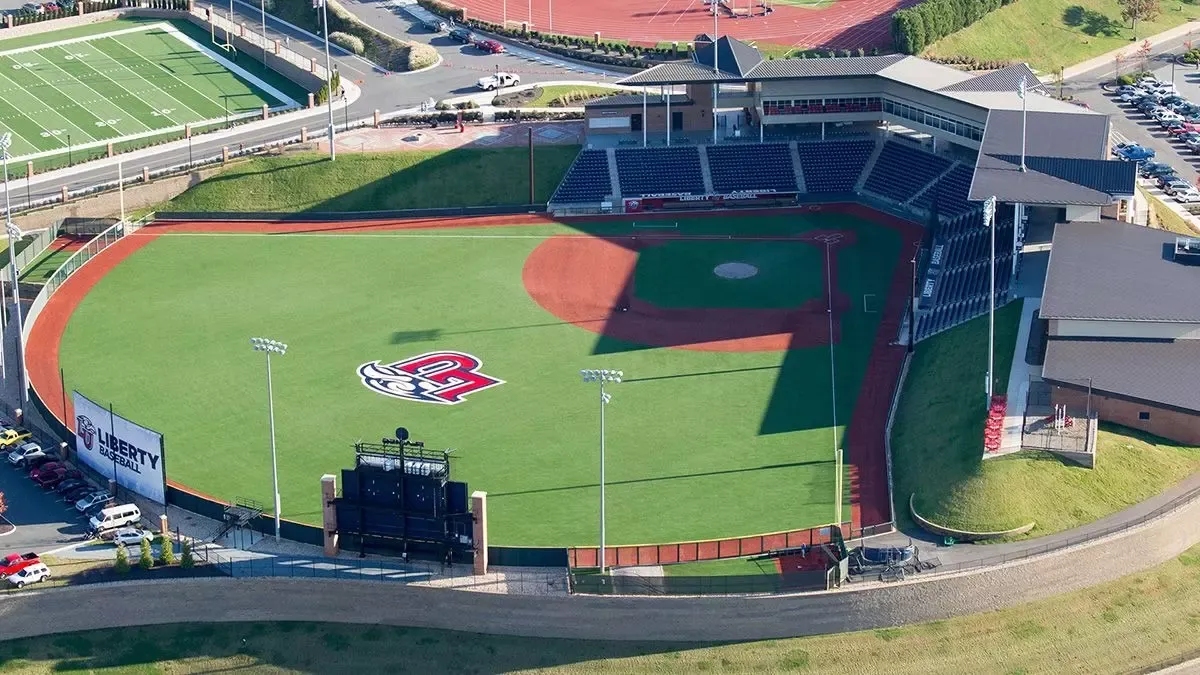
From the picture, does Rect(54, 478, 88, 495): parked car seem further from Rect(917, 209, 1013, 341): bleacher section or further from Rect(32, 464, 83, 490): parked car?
Rect(917, 209, 1013, 341): bleacher section

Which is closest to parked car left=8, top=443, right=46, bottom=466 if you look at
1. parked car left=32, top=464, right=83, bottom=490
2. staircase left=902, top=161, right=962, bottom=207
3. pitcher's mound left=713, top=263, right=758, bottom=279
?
parked car left=32, top=464, right=83, bottom=490

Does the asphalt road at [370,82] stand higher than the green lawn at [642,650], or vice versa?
the asphalt road at [370,82]

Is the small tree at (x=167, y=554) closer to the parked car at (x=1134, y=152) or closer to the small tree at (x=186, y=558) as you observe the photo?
the small tree at (x=186, y=558)

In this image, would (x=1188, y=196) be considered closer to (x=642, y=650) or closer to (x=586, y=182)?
(x=586, y=182)

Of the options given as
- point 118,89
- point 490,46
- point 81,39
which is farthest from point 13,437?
point 490,46

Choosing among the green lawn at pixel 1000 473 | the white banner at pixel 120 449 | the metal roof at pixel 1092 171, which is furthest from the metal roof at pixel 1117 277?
the white banner at pixel 120 449

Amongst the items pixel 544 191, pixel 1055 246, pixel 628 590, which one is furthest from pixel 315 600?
pixel 544 191
